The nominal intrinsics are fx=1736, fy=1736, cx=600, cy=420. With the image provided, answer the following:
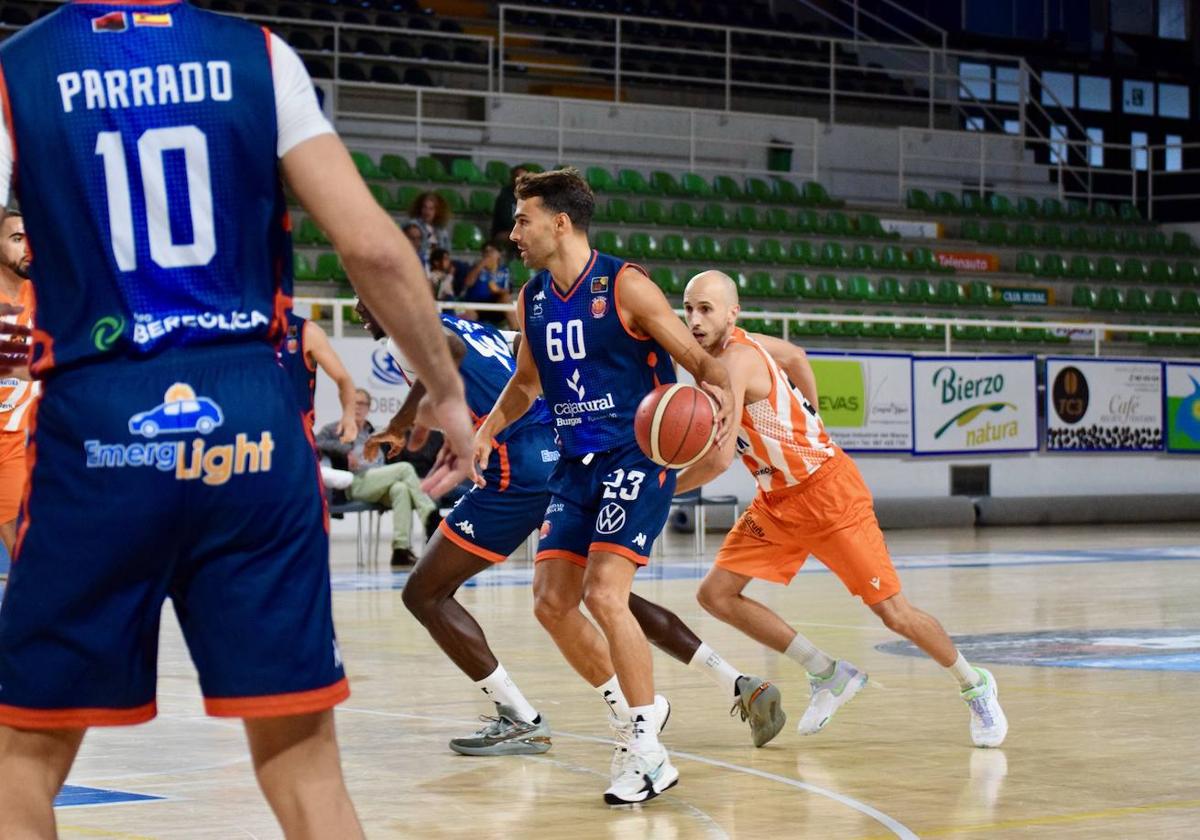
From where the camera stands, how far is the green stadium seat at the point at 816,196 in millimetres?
25438

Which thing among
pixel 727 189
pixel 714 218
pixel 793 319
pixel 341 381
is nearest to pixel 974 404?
pixel 793 319

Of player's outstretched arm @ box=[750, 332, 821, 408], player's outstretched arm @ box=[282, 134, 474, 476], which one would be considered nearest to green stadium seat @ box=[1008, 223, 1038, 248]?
player's outstretched arm @ box=[750, 332, 821, 408]

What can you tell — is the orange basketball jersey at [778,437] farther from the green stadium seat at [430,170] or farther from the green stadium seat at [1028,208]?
the green stadium seat at [1028,208]

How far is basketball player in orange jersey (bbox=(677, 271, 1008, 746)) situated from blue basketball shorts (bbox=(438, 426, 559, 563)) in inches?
22.9

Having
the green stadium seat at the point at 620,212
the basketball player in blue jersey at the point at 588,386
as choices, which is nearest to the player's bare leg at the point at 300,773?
the basketball player in blue jersey at the point at 588,386

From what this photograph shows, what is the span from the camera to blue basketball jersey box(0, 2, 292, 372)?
2816 mm

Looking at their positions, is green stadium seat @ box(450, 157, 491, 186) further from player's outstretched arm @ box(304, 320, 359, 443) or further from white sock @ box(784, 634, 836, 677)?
white sock @ box(784, 634, 836, 677)

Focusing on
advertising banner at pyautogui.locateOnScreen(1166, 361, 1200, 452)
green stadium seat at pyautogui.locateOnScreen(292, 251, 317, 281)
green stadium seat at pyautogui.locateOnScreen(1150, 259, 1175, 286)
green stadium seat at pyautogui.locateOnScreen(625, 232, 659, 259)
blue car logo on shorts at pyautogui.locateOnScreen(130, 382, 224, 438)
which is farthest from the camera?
green stadium seat at pyautogui.locateOnScreen(1150, 259, 1175, 286)

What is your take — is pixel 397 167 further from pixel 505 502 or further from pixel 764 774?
pixel 764 774

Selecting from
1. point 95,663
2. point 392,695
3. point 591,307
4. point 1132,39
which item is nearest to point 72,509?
point 95,663

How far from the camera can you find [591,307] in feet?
19.4

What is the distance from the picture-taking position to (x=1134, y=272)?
1053 inches

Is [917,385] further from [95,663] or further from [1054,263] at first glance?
[95,663]

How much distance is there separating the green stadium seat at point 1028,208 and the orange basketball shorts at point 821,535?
70.4ft
